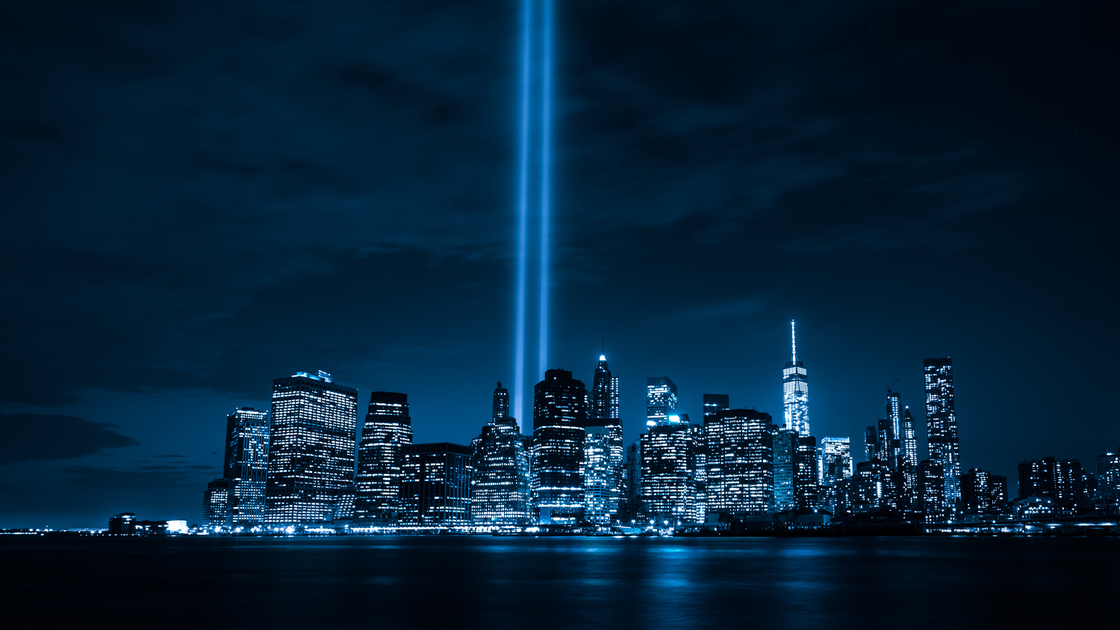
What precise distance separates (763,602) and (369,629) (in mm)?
31923

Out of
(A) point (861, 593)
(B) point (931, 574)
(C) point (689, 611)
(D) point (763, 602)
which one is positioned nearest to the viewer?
(C) point (689, 611)

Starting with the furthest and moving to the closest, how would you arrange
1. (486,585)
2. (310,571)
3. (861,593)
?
(310,571), (486,585), (861,593)

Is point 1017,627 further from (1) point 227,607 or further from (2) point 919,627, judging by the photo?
(1) point 227,607

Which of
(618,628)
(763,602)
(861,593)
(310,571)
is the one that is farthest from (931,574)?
(310,571)

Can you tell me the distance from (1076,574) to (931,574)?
56.4 feet

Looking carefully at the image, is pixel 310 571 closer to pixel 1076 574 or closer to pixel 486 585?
pixel 486 585

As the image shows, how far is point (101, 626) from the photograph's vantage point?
5622cm

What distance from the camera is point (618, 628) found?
53625mm

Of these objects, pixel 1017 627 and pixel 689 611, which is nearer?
pixel 1017 627

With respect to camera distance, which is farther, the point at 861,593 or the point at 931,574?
the point at 931,574

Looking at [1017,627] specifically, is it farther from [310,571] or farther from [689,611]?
[310,571]

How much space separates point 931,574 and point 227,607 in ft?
259

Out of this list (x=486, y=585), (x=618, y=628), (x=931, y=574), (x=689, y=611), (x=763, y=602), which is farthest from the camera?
(x=931, y=574)

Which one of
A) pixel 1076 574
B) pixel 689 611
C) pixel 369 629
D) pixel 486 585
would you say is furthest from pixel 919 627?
pixel 1076 574
